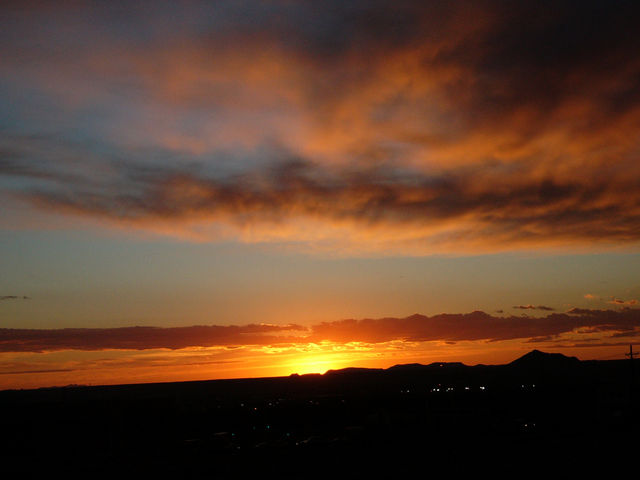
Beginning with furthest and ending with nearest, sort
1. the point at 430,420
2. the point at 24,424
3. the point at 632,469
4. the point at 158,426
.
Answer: the point at 24,424
the point at 158,426
the point at 430,420
the point at 632,469

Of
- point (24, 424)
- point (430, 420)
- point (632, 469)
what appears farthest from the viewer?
point (24, 424)

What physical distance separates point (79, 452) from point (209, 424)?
1396 inches

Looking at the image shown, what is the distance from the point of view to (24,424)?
374 feet

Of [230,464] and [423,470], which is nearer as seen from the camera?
[423,470]

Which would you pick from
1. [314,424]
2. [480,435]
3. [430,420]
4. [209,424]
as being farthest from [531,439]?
[209,424]

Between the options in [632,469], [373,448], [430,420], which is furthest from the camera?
[430,420]

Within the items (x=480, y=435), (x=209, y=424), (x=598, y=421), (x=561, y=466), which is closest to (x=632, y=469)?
(x=561, y=466)

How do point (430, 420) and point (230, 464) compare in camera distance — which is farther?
point (430, 420)

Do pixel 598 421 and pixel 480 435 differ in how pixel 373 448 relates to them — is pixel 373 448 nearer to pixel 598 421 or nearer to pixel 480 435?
pixel 480 435

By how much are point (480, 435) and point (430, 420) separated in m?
20.6

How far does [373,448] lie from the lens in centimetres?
5694

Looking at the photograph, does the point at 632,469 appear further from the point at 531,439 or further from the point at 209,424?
the point at 209,424

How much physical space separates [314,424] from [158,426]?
1063 inches

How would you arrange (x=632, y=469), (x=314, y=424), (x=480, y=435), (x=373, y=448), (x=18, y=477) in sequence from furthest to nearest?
(x=314, y=424) < (x=480, y=435) < (x=373, y=448) < (x=18, y=477) < (x=632, y=469)
